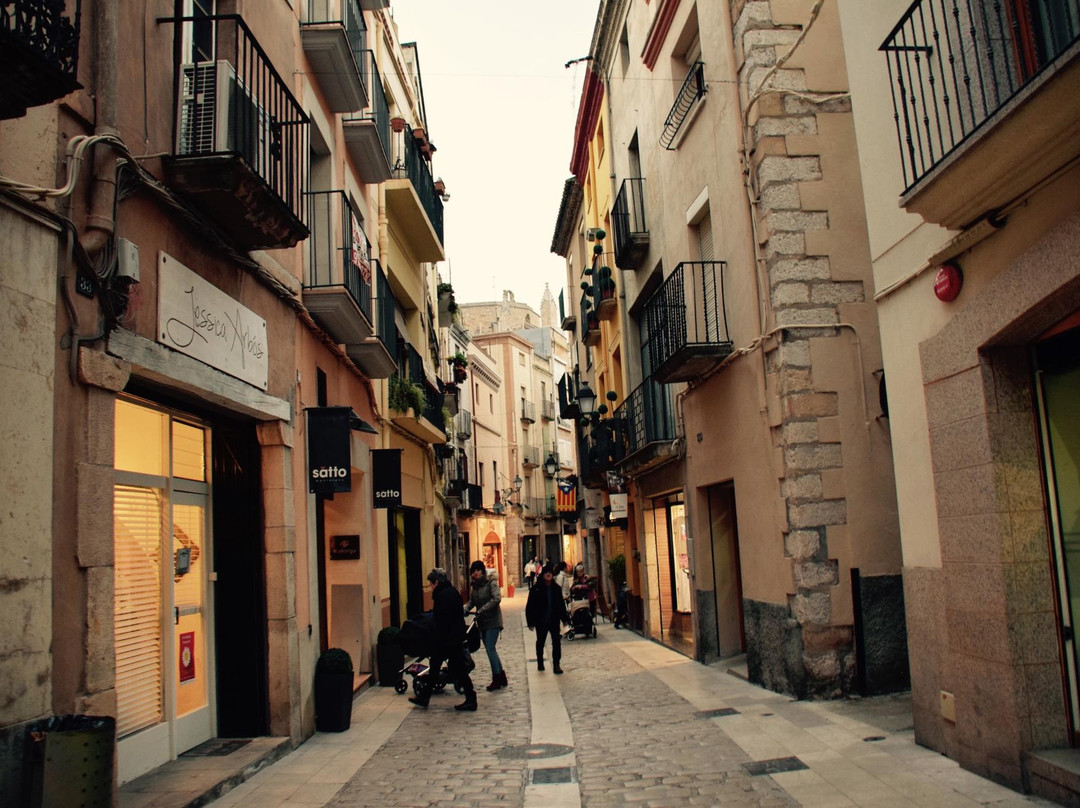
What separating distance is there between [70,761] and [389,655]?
26.7 feet

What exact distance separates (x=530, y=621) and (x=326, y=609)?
3367 millimetres

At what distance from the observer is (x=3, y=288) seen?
452 cm

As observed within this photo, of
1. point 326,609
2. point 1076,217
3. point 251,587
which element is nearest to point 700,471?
point 326,609

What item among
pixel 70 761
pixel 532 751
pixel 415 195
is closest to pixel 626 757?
pixel 532 751

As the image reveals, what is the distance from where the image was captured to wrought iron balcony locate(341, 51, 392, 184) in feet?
41.8

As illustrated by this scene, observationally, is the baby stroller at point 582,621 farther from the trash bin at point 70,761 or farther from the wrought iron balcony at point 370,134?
the trash bin at point 70,761

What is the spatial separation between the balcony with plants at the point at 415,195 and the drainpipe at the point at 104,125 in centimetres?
996

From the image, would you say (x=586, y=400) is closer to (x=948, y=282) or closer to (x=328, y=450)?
(x=328, y=450)

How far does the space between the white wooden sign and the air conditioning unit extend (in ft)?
3.12

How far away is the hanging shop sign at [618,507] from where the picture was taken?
19.3m

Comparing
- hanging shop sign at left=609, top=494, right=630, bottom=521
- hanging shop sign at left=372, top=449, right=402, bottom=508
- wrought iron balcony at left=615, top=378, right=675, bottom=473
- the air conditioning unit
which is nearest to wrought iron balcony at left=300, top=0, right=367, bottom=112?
the air conditioning unit

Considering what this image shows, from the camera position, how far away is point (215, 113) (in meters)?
6.81

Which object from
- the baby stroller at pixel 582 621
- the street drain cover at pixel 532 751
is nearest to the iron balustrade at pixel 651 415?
the baby stroller at pixel 582 621

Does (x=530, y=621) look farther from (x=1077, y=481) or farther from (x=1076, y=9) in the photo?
(x=1076, y=9)
